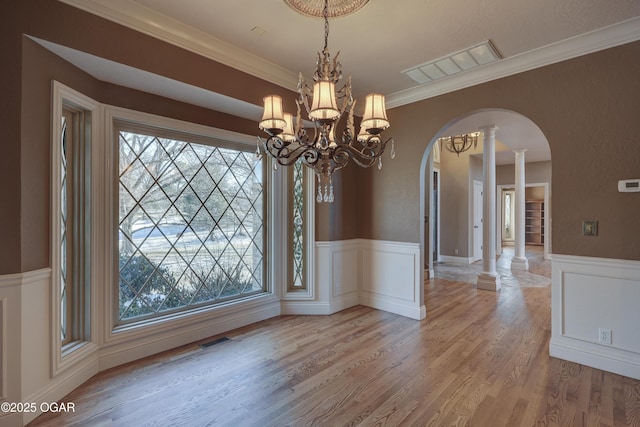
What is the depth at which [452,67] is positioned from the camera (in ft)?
10.0

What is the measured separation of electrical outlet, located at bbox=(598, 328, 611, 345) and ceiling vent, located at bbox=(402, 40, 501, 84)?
2575mm

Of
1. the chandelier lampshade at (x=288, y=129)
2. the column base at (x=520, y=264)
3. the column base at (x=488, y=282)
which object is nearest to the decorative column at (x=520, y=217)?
the column base at (x=520, y=264)

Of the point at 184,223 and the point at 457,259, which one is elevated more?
the point at 184,223

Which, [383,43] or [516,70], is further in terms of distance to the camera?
[516,70]

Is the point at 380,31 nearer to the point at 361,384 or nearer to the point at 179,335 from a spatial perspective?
the point at 361,384

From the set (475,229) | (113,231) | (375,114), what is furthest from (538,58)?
(475,229)

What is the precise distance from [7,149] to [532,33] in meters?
3.87

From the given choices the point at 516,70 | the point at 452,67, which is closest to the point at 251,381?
the point at 452,67

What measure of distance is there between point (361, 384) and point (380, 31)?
9.28 ft

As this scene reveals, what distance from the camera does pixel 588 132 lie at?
8.29 ft

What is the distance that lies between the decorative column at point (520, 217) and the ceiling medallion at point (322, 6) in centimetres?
616

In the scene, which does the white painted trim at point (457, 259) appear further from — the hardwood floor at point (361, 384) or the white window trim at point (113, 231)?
the white window trim at point (113, 231)

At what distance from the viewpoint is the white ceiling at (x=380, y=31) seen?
2.17m

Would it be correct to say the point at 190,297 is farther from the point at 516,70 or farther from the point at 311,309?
the point at 516,70
